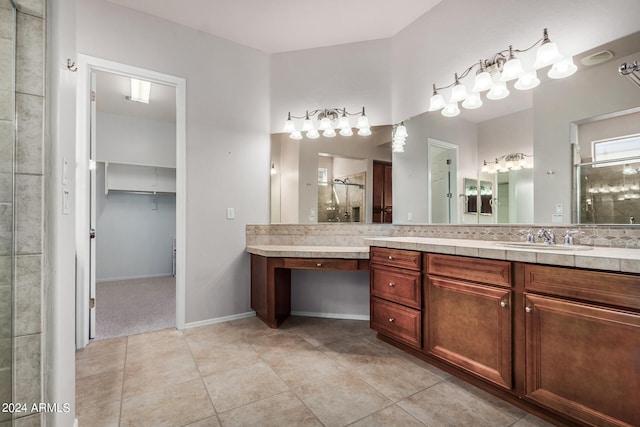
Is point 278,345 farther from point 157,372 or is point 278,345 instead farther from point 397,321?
point 397,321

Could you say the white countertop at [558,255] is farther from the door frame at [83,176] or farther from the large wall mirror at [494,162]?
the door frame at [83,176]

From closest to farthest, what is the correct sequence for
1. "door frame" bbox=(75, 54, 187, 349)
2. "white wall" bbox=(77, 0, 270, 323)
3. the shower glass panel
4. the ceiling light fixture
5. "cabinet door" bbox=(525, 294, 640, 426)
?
1. the shower glass panel
2. "cabinet door" bbox=(525, 294, 640, 426)
3. "door frame" bbox=(75, 54, 187, 349)
4. "white wall" bbox=(77, 0, 270, 323)
5. the ceiling light fixture

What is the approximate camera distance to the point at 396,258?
2.22 metres

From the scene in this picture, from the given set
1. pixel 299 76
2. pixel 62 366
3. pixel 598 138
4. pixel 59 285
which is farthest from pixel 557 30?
pixel 62 366

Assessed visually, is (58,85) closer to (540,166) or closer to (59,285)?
(59,285)

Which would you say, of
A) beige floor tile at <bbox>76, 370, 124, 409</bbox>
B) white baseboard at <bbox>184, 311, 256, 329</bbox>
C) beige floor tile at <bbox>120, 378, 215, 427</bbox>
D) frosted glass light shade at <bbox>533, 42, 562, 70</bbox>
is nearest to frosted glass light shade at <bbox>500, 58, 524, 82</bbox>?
frosted glass light shade at <bbox>533, 42, 562, 70</bbox>

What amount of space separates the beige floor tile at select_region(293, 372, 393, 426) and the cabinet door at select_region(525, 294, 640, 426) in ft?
2.53

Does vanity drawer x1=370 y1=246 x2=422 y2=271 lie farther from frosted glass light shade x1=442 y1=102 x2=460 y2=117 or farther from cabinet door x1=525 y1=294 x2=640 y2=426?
frosted glass light shade x1=442 y1=102 x2=460 y2=117

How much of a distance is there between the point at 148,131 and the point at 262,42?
282 cm

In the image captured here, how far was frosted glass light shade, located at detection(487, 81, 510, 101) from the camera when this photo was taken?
2.10 metres

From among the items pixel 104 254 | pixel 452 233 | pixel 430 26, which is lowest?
pixel 104 254

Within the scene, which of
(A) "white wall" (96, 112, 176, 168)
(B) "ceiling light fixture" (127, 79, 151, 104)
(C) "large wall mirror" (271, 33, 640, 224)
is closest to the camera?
(C) "large wall mirror" (271, 33, 640, 224)

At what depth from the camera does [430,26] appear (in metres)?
2.63

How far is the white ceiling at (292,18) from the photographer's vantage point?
2.52 metres
